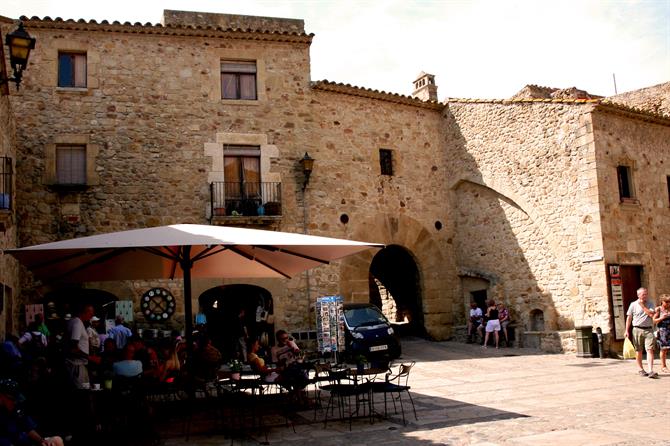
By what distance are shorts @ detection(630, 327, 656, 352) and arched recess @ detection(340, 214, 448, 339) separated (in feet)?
24.0

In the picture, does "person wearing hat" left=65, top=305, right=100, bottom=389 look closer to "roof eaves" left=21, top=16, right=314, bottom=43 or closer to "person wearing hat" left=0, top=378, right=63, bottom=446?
"person wearing hat" left=0, top=378, right=63, bottom=446

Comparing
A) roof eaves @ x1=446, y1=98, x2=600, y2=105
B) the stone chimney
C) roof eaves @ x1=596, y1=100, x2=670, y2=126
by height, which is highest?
the stone chimney

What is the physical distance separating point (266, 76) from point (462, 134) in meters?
5.82

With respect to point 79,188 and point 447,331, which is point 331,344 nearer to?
point 447,331

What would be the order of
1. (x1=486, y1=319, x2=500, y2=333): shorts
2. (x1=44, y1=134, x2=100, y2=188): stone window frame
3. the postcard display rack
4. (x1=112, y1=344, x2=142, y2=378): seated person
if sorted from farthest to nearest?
(x1=486, y1=319, x2=500, y2=333): shorts → (x1=44, y1=134, x2=100, y2=188): stone window frame → the postcard display rack → (x1=112, y1=344, x2=142, y2=378): seated person

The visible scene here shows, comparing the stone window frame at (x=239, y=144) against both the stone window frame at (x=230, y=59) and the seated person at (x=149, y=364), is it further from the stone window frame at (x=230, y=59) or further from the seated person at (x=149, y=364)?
the seated person at (x=149, y=364)

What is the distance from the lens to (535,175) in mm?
15938

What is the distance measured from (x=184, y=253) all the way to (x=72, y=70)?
9.12 meters

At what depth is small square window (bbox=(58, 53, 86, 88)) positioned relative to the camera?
14.8 meters

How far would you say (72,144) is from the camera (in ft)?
47.7

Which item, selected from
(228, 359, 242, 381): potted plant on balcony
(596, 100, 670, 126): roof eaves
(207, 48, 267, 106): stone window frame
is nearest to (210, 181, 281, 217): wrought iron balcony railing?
(207, 48, 267, 106): stone window frame

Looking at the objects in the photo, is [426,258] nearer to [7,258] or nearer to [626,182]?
[626,182]

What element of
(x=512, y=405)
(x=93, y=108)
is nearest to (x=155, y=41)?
(x=93, y=108)

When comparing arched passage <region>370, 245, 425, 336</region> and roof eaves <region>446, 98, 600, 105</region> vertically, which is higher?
roof eaves <region>446, 98, 600, 105</region>
